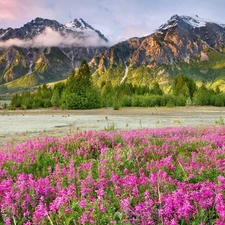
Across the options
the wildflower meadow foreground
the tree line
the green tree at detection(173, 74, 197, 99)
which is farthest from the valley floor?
the green tree at detection(173, 74, 197, 99)

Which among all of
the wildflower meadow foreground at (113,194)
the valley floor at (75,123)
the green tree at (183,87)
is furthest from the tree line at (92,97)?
the wildflower meadow foreground at (113,194)

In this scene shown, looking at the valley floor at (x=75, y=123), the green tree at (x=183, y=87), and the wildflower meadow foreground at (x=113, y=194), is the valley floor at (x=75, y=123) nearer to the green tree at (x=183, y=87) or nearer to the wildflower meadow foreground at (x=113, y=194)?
the wildflower meadow foreground at (x=113, y=194)

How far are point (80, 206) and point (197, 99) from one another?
90528mm

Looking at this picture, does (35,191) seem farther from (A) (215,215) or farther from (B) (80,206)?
(A) (215,215)

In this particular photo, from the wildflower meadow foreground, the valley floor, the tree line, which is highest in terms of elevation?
the tree line

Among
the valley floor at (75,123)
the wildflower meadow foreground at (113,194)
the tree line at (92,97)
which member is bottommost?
the valley floor at (75,123)

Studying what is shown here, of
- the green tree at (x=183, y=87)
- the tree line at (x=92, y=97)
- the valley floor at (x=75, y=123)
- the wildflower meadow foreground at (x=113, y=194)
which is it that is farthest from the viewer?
the green tree at (x=183, y=87)

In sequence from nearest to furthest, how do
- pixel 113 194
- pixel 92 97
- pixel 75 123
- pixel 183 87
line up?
pixel 113 194 → pixel 75 123 → pixel 92 97 → pixel 183 87

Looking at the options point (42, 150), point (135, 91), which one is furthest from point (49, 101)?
point (42, 150)

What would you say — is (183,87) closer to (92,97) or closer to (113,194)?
(92,97)

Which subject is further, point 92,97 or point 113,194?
point 92,97

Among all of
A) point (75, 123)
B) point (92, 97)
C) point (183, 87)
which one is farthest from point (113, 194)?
point (183, 87)

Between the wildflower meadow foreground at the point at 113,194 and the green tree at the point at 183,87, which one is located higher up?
the green tree at the point at 183,87

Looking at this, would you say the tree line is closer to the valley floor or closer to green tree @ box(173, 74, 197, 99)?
green tree @ box(173, 74, 197, 99)
